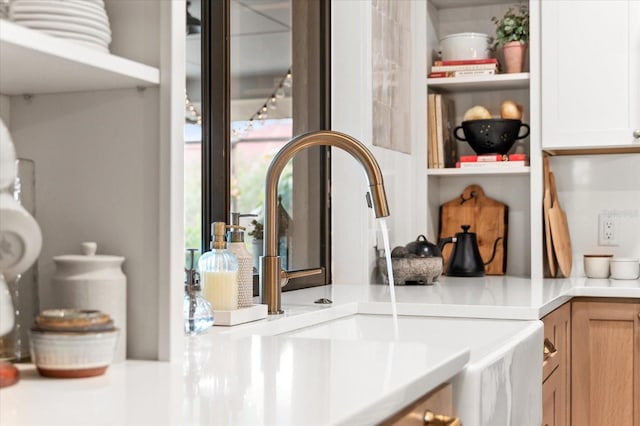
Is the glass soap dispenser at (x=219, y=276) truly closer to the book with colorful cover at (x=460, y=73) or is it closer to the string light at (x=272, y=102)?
the string light at (x=272, y=102)

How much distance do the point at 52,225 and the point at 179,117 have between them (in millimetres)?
236

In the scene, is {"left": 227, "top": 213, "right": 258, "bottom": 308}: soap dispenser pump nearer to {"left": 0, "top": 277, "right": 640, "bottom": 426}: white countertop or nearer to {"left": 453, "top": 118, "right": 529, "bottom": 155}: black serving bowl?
{"left": 0, "top": 277, "right": 640, "bottom": 426}: white countertop

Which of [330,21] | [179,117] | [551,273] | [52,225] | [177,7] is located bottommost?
[551,273]

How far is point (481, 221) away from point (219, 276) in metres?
1.96

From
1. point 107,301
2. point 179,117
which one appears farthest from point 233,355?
point 179,117

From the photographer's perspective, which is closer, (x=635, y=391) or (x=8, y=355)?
(x=8, y=355)

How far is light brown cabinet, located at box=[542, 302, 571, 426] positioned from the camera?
235cm

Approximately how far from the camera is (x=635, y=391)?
9.01 ft

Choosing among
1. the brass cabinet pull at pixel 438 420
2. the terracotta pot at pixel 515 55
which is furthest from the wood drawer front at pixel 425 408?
the terracotta pot at pixel 515 55

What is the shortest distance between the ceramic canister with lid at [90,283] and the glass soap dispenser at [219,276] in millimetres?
548

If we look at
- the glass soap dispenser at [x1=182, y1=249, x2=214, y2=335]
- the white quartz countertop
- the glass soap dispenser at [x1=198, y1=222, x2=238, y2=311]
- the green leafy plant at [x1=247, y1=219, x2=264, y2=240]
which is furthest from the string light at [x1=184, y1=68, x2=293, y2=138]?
the white quartz countertop

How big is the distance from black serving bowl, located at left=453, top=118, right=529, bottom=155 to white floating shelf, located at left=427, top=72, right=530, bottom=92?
6.0 inches

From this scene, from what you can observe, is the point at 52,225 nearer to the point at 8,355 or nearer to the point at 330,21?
the point at 8,355

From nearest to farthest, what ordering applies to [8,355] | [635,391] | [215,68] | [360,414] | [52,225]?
[360,414] → [8,355] → [52,225] → [215,68] → [635,391]
